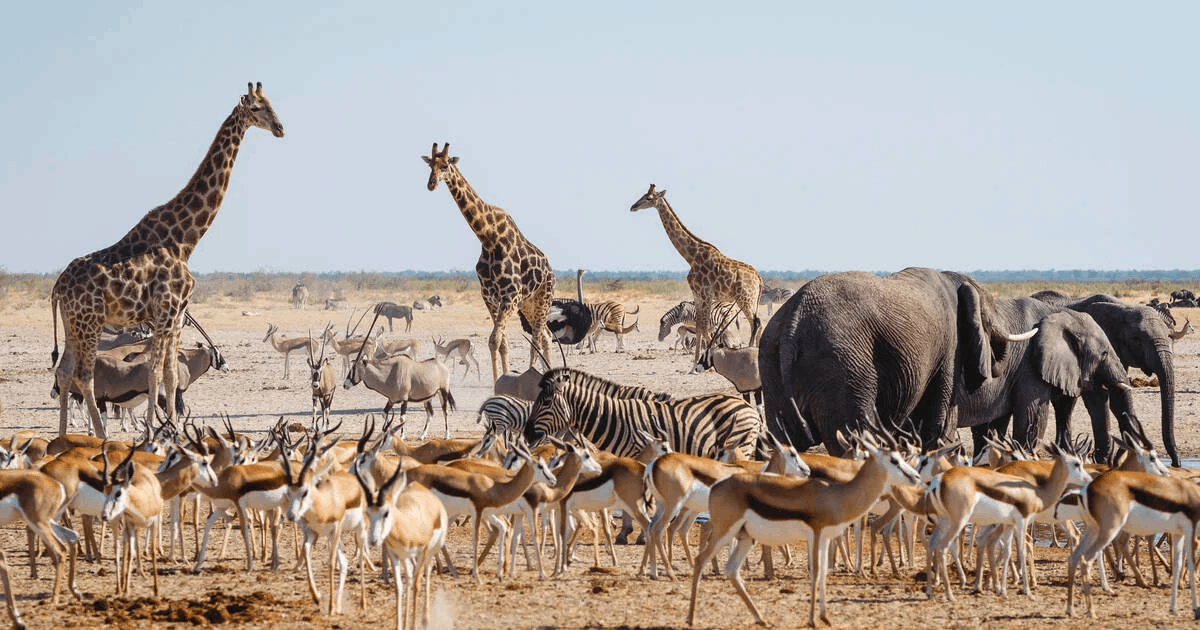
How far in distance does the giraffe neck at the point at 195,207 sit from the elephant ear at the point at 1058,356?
9375mm

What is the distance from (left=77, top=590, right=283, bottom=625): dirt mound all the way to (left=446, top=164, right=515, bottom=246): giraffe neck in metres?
9.84

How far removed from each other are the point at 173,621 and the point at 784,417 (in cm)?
596

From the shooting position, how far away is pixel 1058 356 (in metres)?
14.6

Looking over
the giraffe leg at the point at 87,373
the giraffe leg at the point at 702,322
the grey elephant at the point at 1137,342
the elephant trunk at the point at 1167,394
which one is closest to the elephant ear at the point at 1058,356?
the grey elephant at the point at 1137,342

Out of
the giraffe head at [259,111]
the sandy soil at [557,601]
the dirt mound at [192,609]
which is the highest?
the giraffe head at [259,111]

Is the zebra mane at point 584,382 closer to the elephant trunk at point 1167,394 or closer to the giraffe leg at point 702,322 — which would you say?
the elephant trunk at point 1167,394

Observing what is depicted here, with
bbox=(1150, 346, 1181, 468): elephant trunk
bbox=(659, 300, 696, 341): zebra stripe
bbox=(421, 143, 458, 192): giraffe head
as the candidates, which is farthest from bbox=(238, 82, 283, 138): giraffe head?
bbox=(659, 300, 696, 341): zebra stripe

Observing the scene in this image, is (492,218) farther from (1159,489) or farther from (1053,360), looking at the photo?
(1159,489)

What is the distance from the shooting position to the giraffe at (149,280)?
1527 cm

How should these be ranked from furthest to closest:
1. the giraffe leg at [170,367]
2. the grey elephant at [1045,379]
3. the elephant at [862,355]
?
the giraffe leg at [170,367] → the grey elephant at [1045,379] → the elephant at [862,355]

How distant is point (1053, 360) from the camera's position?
14562 millimetres

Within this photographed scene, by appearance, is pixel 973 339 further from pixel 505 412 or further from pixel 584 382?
pixel 505 412

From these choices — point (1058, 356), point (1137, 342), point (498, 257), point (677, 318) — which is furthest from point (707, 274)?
point (677, 318)

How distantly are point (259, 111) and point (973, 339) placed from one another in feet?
27.8
